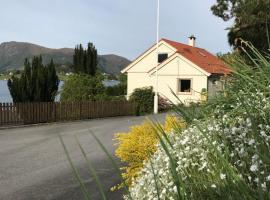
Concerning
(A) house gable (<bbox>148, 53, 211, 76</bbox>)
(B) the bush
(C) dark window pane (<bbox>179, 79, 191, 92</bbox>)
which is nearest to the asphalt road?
(B) the bush

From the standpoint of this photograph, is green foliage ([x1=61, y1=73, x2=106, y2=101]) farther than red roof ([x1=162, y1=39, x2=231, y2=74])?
No

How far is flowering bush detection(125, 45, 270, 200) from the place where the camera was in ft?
8.50

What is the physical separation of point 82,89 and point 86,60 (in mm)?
3781

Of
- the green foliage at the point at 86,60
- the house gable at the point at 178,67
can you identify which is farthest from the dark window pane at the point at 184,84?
the green foliage at the point at 86,60

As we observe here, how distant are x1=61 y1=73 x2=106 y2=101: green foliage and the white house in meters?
6.81

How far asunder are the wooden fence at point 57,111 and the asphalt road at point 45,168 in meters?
4.71

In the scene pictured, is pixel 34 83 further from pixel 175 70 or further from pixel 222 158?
pixel 222 158

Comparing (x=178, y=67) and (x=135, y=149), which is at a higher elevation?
(x=178, y=67)

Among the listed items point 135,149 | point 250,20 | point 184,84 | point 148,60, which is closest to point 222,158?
point 135,149

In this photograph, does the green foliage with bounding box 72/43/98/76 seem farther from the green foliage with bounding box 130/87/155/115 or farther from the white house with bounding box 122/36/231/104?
the white house with bounding box 122/36/231/104

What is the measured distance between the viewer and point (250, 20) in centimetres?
2191

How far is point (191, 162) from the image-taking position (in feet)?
11.3

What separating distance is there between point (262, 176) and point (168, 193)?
818 mm

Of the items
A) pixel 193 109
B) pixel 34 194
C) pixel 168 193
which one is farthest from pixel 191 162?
pixel 34 194
